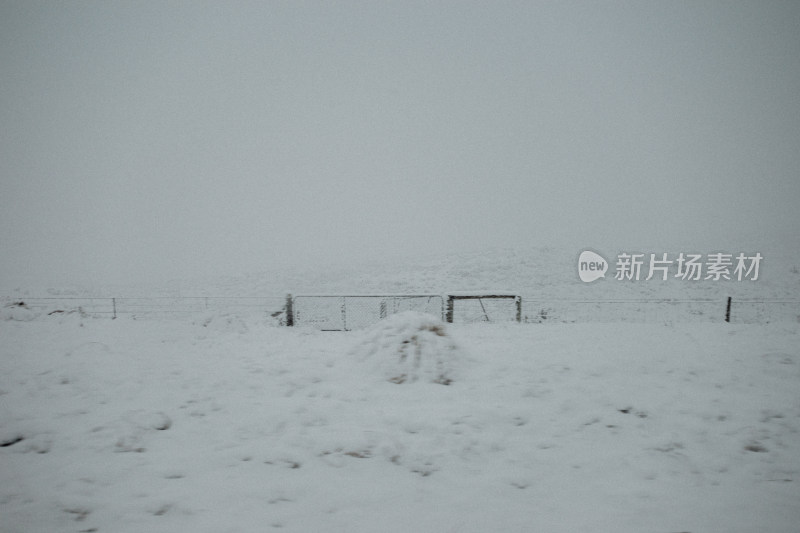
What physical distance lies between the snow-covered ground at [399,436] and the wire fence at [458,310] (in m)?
4.62

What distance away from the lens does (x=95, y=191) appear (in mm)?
82375

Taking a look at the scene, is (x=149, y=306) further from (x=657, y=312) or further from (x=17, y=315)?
(x=657, y=312)

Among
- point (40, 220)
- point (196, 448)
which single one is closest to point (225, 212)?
point (40, 220)

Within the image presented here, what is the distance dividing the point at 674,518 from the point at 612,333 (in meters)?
5.94

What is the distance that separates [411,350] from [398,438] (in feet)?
6.28

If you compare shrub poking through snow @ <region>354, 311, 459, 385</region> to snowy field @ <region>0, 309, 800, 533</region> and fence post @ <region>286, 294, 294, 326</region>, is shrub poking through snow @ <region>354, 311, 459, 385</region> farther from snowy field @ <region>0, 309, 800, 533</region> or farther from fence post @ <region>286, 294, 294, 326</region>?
A: fence post @ <region>286, 294, 294, 326</region>

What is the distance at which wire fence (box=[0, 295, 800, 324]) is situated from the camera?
11.5 m

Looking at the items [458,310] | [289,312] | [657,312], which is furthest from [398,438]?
[657,312]

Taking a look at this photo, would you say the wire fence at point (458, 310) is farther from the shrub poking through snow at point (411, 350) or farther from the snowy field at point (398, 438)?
the snowy field at point (398, 438)

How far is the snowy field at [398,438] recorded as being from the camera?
2.72 meters

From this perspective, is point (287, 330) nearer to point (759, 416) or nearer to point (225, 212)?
point (759, 416)

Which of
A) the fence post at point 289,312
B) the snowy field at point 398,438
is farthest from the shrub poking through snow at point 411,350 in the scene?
the fence post at point 289,312

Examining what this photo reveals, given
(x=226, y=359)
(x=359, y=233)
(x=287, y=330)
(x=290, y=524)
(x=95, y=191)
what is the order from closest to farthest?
(x=290, y=524) → (x=226, y=359) → (x=287, y=330) → (x=359, y=233) → (x=95, y=191)

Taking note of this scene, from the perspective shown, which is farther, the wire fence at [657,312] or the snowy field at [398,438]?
the wire fence at [657,312]
